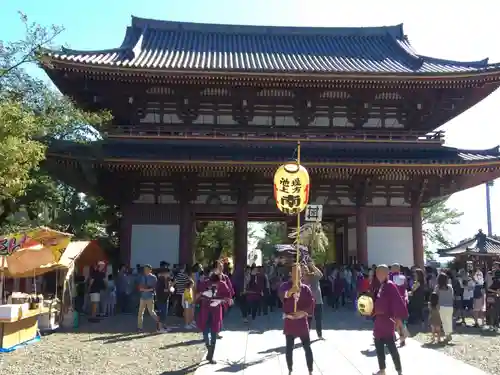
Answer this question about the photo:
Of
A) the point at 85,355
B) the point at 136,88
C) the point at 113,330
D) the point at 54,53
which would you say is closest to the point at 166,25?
the point at 136,88

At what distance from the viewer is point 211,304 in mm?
8789

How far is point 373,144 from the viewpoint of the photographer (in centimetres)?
1794

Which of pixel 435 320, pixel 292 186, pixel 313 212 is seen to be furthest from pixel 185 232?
pixel 435 320

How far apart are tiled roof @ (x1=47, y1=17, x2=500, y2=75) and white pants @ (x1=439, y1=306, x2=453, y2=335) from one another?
9.08 m

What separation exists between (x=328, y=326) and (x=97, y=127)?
999cm

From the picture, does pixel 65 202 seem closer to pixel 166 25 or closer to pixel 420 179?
pixel 166 25

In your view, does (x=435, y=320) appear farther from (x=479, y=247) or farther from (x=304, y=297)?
(x=479, y=247)

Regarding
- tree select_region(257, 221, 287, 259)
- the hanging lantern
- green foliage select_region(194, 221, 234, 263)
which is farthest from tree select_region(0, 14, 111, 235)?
tree select_region(257, 221, 287, 259)

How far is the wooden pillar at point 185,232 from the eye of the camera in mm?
17234

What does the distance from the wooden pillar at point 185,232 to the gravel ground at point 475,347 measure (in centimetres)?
789

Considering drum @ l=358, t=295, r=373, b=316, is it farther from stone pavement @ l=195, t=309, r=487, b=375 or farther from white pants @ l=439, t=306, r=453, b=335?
white pants @ l=439, t=306, r=453, b=335

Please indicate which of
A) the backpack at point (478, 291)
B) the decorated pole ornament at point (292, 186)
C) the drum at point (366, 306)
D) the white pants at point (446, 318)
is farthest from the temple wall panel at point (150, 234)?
the drum at point (366, 306)

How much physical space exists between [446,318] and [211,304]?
223 inches

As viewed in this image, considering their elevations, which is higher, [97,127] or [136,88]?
[136,88]
